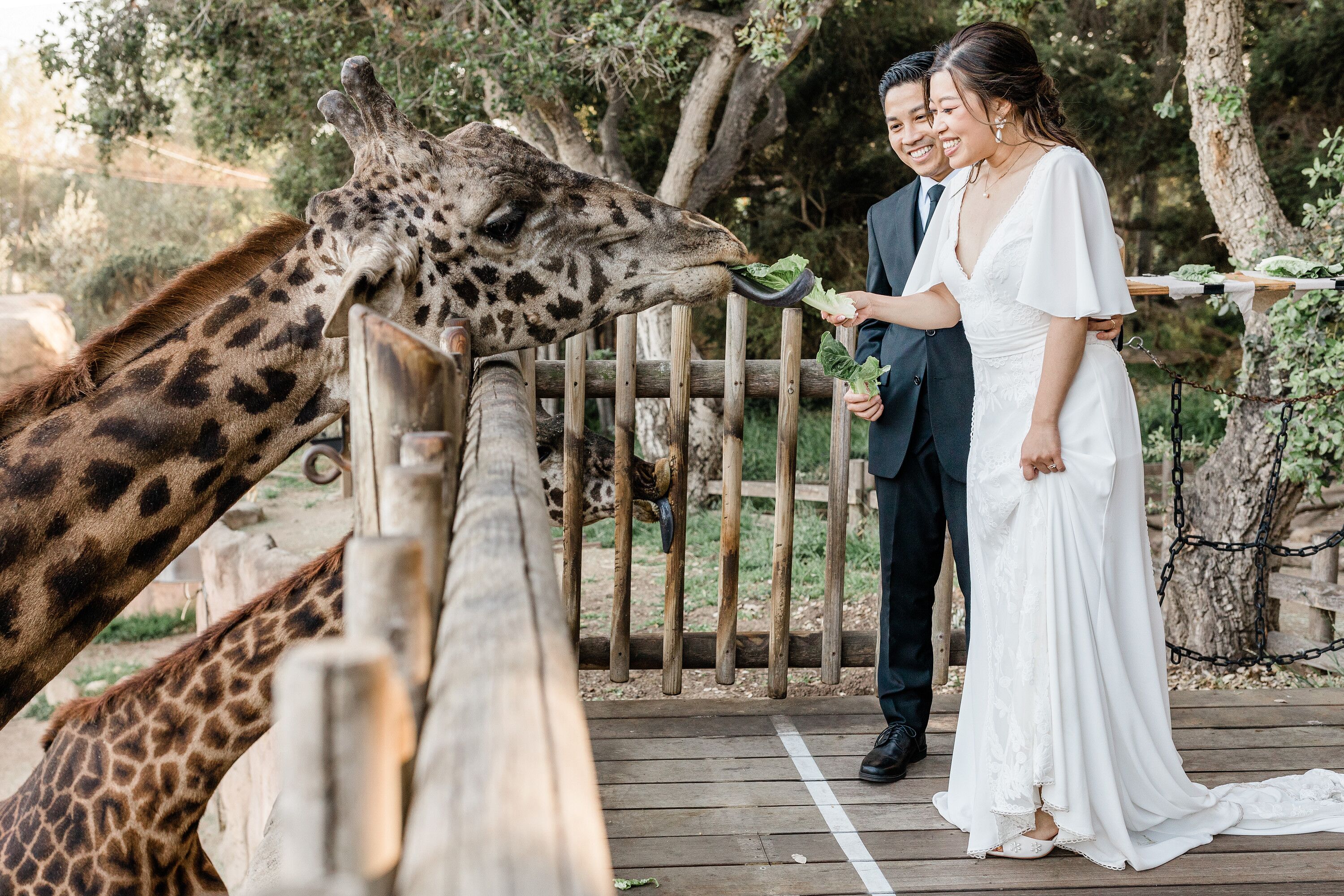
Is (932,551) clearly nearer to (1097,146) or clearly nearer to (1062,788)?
(1062,788)

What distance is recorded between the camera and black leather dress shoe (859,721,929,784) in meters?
3.46

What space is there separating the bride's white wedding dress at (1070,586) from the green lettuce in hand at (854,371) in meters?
0.38

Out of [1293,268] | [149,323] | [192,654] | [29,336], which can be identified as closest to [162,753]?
[192,654]

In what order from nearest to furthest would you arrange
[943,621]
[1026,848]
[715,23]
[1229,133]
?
[1026,848] < [943,621] < [1229,133] < [715,23]

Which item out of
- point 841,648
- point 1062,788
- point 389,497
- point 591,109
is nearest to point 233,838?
point 841,648

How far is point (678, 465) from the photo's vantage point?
398 cm

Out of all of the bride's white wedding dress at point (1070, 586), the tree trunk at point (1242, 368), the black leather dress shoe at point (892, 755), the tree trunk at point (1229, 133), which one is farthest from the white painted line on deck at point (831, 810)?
the tree trunk at point (1229, 133)

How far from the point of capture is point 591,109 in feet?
40.1

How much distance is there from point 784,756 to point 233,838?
150 inches

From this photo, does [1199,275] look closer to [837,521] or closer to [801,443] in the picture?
[837,521]

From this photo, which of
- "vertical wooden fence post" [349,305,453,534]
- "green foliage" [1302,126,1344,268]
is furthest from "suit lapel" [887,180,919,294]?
"green foliage" [1302,126,1344,268]

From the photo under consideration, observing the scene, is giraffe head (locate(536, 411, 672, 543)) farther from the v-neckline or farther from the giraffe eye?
the v-neckline

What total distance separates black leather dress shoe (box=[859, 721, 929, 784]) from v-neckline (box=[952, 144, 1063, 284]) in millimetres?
1554

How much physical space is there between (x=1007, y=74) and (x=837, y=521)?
1941mm
